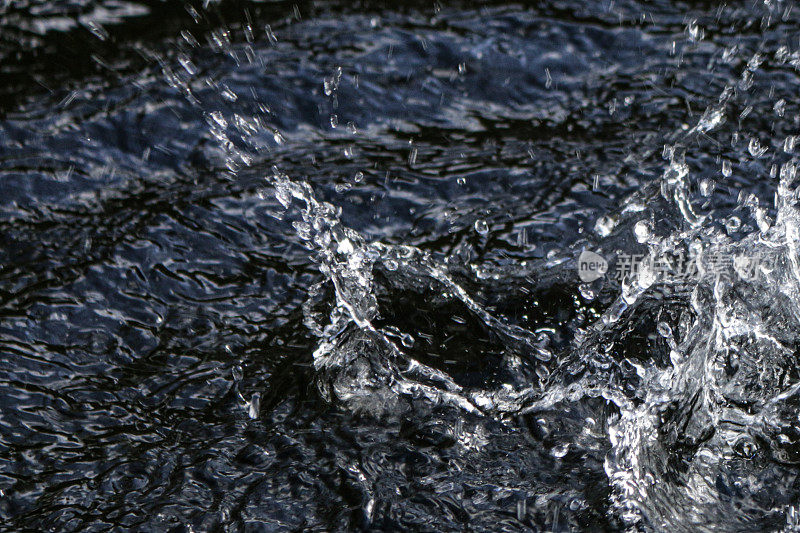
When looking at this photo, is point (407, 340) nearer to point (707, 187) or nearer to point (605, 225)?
point (605, 225)

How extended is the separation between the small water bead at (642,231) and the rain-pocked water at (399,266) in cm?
3

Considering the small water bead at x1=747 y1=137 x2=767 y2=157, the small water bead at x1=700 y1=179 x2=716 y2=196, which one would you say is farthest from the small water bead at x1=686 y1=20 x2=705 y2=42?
the small water bead at x1=700 y1=179 x2=716 y2=196

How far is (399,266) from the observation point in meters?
2.96

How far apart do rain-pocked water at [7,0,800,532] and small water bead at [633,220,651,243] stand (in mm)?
32

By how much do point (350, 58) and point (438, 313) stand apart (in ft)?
5.96

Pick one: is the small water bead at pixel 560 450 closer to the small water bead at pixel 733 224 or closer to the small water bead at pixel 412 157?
the small water bead at pixel 733 224

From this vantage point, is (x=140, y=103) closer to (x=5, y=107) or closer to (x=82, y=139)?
(x=82, y=139)

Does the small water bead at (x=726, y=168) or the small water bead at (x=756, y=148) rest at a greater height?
the small water bead at (x=756, y=148)

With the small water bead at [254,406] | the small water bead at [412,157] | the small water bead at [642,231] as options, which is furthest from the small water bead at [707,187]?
the small water bead at [254,406]

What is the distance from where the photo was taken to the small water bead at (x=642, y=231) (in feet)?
10.2

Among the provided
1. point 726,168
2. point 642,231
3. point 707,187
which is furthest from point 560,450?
point 726,168

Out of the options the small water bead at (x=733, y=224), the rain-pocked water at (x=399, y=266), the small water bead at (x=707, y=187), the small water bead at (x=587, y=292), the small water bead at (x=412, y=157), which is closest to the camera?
the rain-pocked water at (x=399, y=266)

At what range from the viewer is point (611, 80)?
13.2 ft

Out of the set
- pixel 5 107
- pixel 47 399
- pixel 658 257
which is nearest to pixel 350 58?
pixel 5 107
